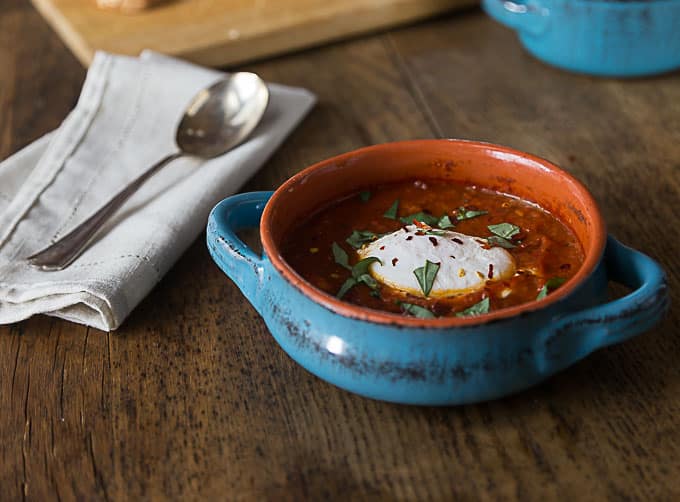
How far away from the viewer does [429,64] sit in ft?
6.40

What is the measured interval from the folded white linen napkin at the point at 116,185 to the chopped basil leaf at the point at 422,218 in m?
0.37

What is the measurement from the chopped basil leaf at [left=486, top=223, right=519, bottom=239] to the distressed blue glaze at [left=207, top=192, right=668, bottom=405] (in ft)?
0.51

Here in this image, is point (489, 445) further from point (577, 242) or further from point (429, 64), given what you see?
point (429, 64)

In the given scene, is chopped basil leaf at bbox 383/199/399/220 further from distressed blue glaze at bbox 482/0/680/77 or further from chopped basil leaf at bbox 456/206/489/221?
distressed blue glaze at bbox 482/0/680/77

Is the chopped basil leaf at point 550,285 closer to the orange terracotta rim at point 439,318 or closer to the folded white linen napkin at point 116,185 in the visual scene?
the orange terracotta rim at point 439,318

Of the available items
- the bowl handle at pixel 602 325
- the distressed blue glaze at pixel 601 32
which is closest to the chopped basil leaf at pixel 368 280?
the bowl handle at pixel 602 325

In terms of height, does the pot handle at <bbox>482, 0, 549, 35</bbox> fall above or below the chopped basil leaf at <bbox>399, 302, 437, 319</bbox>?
below

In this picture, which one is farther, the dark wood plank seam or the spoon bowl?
the dark wood plank seam

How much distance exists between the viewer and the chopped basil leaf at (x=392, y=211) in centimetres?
122

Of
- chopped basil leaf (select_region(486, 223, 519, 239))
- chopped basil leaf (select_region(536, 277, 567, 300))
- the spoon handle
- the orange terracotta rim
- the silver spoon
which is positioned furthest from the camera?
the silver spoon

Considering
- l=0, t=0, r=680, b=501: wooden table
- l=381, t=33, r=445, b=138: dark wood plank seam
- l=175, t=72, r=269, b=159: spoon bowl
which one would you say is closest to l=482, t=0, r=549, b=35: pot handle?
l=381, t=33, r=445, b=138: dark wood plank seam

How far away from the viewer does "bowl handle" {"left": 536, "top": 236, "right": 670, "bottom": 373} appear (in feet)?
3.13

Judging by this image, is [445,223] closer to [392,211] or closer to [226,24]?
[392,211]

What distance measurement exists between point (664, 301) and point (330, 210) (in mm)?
467
